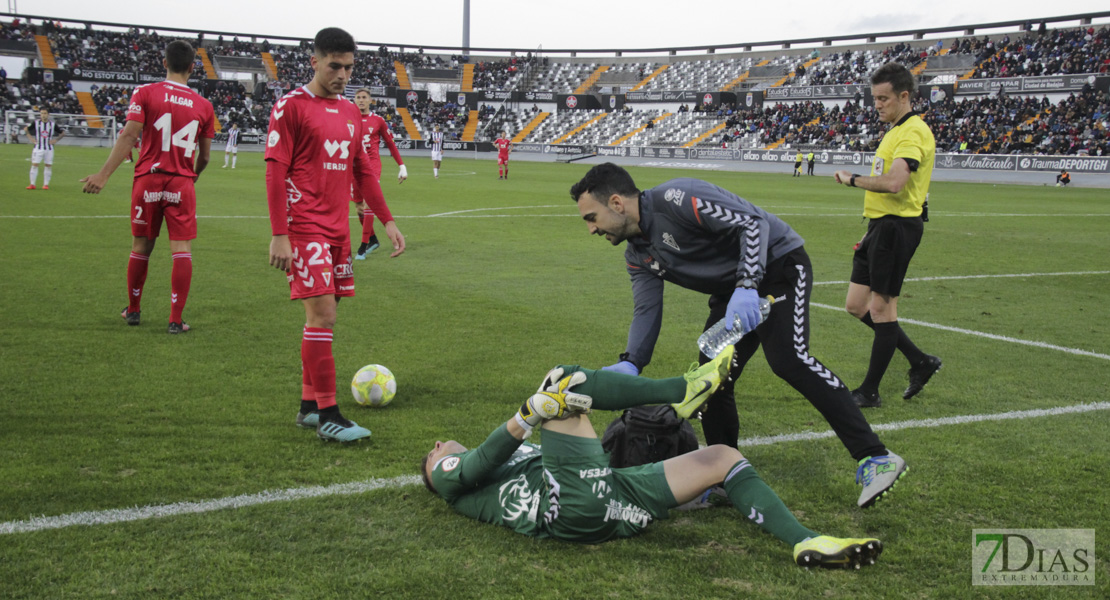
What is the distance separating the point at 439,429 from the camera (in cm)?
505

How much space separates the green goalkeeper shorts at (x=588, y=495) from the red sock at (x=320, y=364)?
1915 mm

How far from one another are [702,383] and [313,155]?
294cm

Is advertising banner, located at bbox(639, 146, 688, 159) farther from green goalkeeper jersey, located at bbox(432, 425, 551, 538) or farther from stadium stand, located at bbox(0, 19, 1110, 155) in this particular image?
green goalkeeper jersey, located at bbox(432, 425, 551, 538)

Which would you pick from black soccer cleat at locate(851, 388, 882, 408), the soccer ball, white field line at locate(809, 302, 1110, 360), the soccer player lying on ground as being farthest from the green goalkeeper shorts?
white field line at locate(809, 302, 1110, 360)

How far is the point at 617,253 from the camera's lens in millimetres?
13453

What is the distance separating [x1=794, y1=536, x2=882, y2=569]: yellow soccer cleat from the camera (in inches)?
130

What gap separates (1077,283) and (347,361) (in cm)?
983

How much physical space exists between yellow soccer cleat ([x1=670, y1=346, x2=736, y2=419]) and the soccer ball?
2629mm

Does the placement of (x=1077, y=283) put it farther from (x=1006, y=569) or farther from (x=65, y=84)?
(x=65, y=84)

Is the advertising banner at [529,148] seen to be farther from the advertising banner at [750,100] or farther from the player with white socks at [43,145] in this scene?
the player with white socks at [43,145]

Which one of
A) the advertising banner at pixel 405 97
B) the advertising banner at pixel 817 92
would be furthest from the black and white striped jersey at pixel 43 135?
the advertising banner at pixel 405 97

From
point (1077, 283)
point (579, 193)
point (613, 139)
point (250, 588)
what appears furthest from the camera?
point (613, 139)

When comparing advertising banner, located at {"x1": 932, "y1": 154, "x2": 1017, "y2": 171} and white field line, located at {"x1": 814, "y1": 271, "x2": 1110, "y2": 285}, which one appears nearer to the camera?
white field line, located at {"x1": 814, "y1": 271, "x2": 1110, "y2": 285}

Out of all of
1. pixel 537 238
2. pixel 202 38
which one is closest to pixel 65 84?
pixel 202 38
